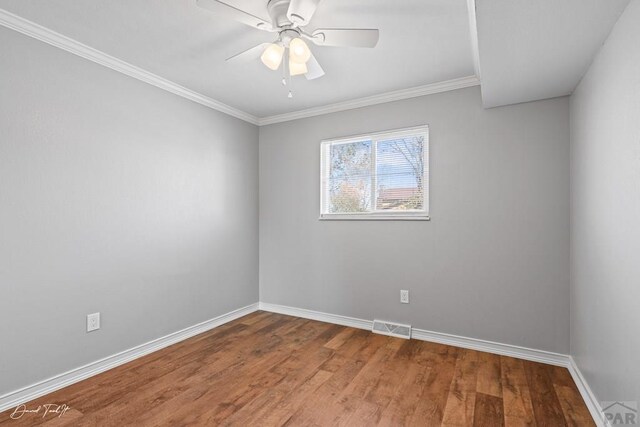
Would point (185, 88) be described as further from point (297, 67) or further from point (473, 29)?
point (473, 29)

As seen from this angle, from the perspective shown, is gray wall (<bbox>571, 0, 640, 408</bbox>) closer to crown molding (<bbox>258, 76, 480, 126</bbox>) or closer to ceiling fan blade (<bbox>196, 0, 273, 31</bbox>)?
crown molding (<bbox>258, 76, 480, 126</bbox>)

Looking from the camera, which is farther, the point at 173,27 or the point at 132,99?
the point at 132,99

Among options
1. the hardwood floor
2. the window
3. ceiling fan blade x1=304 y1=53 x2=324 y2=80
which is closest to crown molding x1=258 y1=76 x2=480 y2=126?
the window

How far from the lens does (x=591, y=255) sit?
2031 millimetres

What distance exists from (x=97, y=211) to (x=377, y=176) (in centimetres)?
252

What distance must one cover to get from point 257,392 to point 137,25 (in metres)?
2.58

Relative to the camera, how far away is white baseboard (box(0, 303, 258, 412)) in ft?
6.65

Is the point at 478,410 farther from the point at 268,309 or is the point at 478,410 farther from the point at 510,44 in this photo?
the point at 268,309

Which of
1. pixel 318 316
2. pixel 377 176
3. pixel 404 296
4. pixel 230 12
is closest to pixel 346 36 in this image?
pixel 230 12

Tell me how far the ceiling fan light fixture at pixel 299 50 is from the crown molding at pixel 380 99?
57.6 inches

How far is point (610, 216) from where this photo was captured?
1.70m

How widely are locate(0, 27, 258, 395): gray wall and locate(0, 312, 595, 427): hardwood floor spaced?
0.37 metres

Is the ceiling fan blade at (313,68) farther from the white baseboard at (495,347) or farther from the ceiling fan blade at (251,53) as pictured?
the white baseboard at (495,347)

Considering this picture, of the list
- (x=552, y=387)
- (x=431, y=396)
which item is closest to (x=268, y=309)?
(x=431, y=396)
